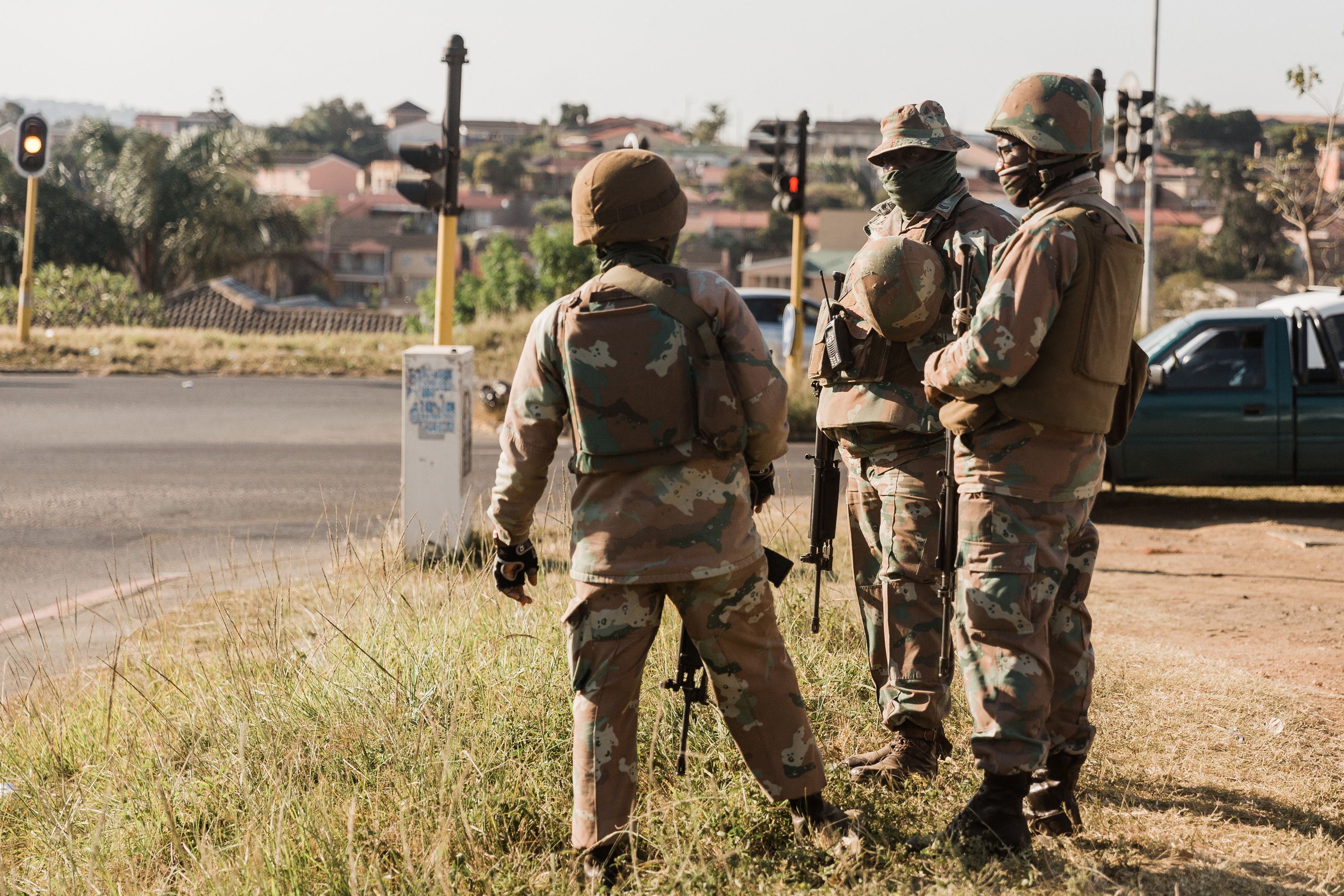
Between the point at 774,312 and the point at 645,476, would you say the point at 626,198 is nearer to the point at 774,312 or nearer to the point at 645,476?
the point at 645,476

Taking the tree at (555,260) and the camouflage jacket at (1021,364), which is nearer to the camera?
the camouflage jacket at (1021,364)

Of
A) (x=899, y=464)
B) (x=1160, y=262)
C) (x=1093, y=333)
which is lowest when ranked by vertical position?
(x=899, y=464)

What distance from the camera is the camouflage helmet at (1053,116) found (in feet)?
10.9

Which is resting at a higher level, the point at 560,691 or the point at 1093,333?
the point at 1093,333

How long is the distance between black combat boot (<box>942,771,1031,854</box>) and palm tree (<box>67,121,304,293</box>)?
137 ft

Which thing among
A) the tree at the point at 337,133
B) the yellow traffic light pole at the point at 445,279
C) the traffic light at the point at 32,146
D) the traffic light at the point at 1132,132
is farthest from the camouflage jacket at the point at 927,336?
the tree at the point at 337,133

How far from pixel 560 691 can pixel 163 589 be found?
3.95m

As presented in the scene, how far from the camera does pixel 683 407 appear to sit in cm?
311

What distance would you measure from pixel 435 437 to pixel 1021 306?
4.82 meters

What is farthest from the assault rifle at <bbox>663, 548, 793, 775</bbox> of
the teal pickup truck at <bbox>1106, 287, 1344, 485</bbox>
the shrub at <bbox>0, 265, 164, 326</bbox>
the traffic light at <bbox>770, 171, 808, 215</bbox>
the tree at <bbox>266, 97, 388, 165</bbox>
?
the tree at <bbox>266, 97, 388, 165</bbox>

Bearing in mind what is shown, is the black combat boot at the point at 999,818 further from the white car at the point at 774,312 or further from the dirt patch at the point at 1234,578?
the white car at the point at 774,312

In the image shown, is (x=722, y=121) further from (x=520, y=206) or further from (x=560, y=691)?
(x=560, y=691)

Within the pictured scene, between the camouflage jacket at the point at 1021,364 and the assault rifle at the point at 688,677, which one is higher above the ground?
the camouflage jacket at the point at 1021,364

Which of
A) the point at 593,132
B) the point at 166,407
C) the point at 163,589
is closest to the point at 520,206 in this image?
the point at 593,132
